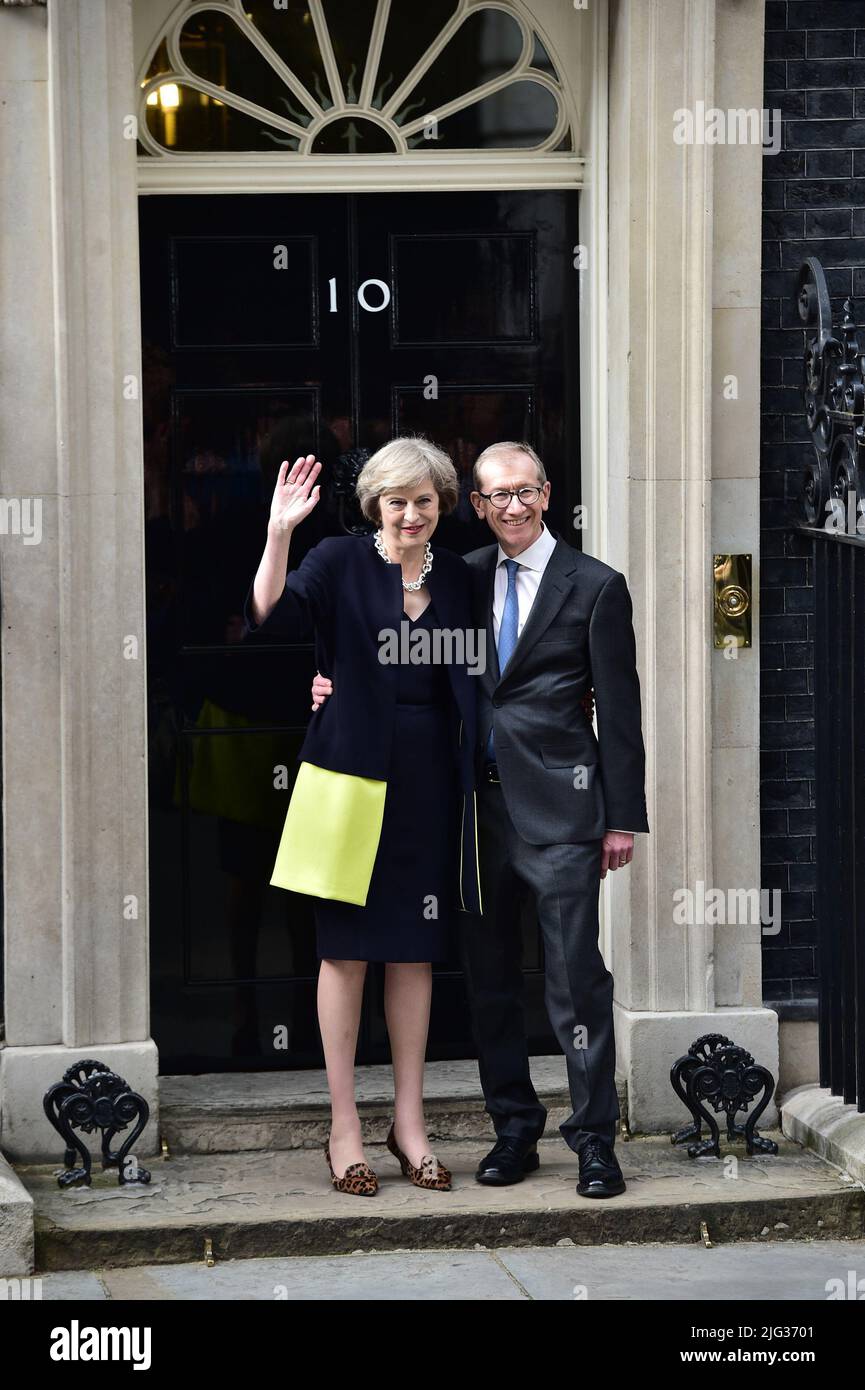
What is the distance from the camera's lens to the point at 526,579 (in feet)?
20.6

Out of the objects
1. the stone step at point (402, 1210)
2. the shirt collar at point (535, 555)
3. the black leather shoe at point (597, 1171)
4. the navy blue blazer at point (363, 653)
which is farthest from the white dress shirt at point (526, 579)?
the stone step at point (402, 1210)

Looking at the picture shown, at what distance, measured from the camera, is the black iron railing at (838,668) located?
6.48 meters

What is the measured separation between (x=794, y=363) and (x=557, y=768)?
1.80 m

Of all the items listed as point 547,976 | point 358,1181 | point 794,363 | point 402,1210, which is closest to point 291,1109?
point 358,1181

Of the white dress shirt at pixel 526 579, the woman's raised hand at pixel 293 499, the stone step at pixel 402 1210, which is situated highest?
the woman's raised hand at pixel 293 499

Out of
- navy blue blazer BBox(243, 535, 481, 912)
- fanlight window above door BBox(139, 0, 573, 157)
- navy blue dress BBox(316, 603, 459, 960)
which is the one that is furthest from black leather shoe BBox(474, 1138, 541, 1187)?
fanlight window above door BBox(139, 0, 573, 157)

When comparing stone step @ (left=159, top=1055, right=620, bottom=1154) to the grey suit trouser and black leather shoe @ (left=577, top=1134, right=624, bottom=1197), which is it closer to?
the grey suit trouser

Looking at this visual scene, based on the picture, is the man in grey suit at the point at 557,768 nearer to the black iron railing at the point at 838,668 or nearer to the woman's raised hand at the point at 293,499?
the woman's raised hand at the point at 293,499

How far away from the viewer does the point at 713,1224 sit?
6340mm

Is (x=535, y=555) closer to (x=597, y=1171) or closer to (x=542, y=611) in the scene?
(x=542, y=611)

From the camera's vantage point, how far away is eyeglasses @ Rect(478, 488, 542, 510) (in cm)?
612

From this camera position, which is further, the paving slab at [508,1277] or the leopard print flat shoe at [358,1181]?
the leopard print flat shoe at [358,1181]

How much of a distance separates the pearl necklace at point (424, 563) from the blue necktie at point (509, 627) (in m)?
0.24

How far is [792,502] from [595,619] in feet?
4.25
